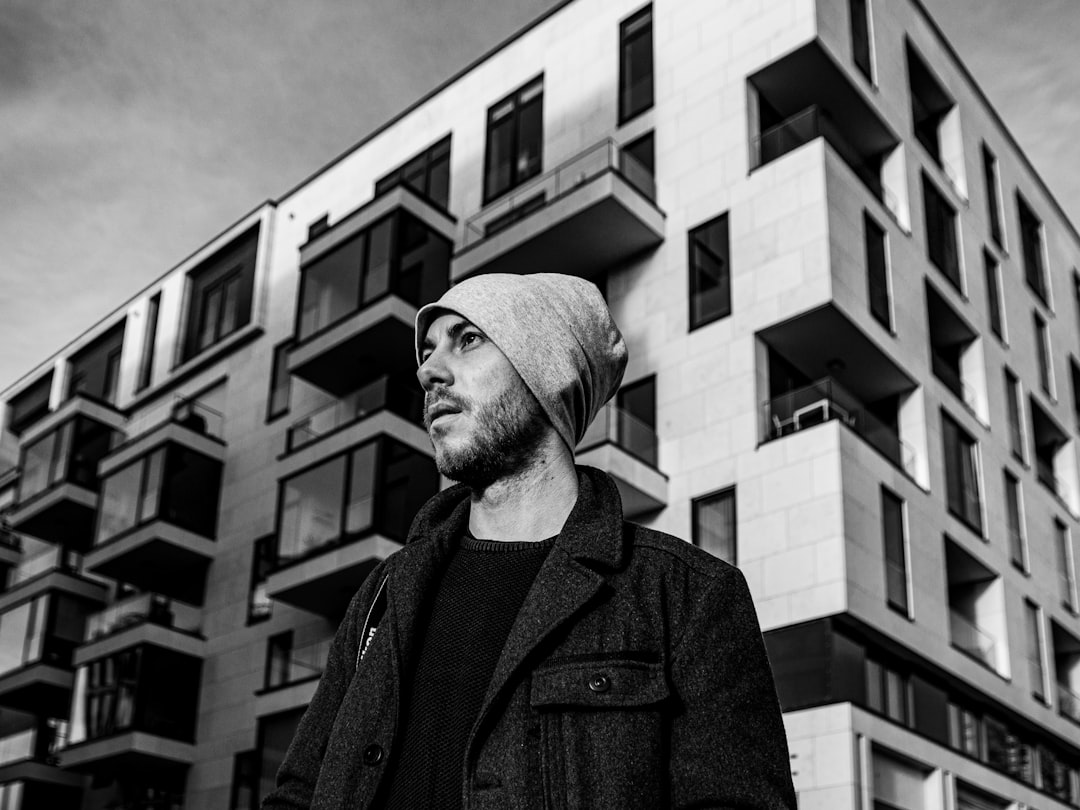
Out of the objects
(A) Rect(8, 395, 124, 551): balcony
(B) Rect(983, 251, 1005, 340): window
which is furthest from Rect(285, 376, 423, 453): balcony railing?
(B) Rect(983, 251, 1005, 340): window

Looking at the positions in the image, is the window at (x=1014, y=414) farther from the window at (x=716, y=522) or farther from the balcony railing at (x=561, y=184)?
the balcony railing at (x=561, y=184)

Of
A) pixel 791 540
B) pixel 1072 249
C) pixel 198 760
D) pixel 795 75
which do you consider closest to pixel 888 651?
pixel 791 540

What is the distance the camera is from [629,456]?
2494 cm

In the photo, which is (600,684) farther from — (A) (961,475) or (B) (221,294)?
(B) (221,294)

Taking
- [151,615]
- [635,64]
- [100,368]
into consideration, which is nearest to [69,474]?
[100,368]

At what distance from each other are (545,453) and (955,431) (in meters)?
26.1

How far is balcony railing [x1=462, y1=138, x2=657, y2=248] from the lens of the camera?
2794cm

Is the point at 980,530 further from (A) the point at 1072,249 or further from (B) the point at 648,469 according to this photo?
(A) the point at 1072,249

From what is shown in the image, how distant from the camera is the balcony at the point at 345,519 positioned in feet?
90.2

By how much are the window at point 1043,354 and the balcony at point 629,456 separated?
13.1 m

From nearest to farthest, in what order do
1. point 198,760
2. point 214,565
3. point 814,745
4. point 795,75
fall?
point 814,745
point 795,75
point 198,760
point 214,565

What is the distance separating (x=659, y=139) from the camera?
28.5m

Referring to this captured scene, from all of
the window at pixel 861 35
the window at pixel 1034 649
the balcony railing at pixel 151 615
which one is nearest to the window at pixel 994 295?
the window at pixel 1034 649

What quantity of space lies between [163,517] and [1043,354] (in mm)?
21604
